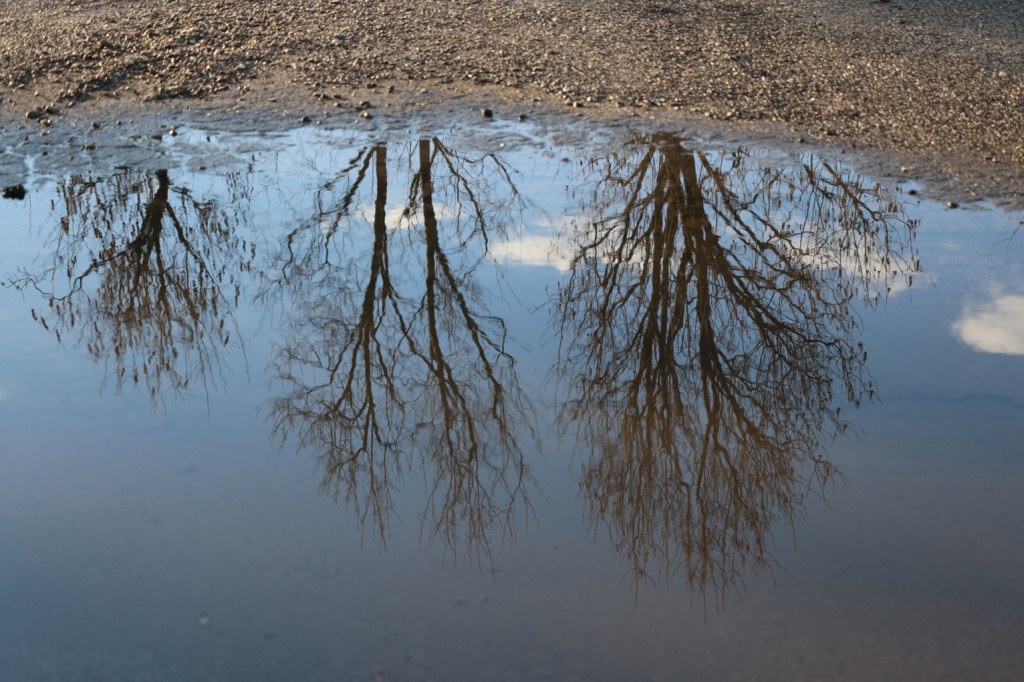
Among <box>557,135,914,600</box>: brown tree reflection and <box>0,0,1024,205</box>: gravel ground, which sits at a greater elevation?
<box>0,0,1024,205</box>: gravel ground

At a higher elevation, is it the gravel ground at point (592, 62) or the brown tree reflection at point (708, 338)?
the gravel ground at point (592, 62)

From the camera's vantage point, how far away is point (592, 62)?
8297 millimetres

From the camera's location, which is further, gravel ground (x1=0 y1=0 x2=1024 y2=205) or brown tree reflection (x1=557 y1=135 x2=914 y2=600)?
gravel ground (x1=0 y1=0 x2=1024 y2=205)

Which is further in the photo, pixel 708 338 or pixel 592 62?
pixel 592 62

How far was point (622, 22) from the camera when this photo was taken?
30.0ft

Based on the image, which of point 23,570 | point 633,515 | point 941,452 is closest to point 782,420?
point 941,452

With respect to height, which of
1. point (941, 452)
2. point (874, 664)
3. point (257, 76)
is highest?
point (257, 76)

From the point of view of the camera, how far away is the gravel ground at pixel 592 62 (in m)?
7.41

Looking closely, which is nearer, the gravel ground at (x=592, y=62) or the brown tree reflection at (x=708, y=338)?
the brown tree reflection at (x=708, y=338)

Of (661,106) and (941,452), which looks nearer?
(941,452)

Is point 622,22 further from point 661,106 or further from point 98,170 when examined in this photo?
point 98,170

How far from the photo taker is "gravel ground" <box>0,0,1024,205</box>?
24.3ft

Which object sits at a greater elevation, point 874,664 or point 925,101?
point 925,101

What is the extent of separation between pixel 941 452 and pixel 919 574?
805 millimetres
